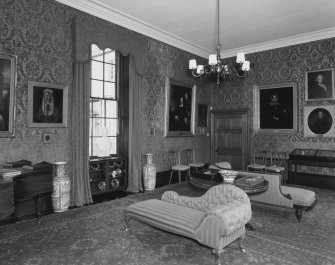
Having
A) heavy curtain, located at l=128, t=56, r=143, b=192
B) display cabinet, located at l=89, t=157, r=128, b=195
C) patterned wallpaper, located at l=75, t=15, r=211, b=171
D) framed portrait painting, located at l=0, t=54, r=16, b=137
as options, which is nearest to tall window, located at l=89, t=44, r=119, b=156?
display cabinet, located at l=89, t=157, r=128, b=195

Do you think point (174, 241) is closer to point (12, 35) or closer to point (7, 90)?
point (7, 90)

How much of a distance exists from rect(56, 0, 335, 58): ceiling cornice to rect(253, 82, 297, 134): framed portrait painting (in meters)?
1.25

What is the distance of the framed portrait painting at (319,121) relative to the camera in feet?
24.6

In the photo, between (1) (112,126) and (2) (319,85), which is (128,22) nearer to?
(1) (112,126)

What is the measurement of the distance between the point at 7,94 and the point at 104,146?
2618mm

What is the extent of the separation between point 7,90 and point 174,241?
3.72 metres

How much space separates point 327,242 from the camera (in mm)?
3852

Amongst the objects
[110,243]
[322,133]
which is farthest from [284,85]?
A: [110,243]

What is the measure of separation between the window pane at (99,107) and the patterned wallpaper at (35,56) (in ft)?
3.48

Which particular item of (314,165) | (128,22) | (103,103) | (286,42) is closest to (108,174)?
(103,103)

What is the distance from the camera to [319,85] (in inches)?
303

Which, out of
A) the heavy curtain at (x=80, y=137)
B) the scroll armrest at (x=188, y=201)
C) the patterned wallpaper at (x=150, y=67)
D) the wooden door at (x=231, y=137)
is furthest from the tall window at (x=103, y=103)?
the wooden door at (x=231, y=137)

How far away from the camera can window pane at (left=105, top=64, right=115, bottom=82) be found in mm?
6828

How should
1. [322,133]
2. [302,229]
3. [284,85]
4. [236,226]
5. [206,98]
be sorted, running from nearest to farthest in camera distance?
1. [236,226]
2. [302,229]
3. [322,133]
4. [284,85]
5. [206,98]
